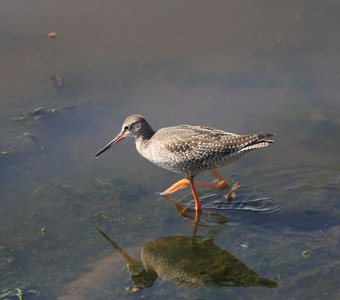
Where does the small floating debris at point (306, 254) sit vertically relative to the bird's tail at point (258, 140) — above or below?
below

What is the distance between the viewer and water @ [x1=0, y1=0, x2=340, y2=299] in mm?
7695

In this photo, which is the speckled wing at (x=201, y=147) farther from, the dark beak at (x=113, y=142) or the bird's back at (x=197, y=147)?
the dark beak at (x=113, y=142)

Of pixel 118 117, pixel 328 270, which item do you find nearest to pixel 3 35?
pixel 118 117

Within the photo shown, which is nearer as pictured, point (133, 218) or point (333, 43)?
point (133, 218)

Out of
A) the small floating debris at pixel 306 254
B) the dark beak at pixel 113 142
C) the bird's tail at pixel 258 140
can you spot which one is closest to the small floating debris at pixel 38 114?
the dark beak at pixel 113 142

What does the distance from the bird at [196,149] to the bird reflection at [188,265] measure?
812 millimetres

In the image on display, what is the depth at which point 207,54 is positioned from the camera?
12141mm

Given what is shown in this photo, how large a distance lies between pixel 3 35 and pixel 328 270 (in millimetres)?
8054

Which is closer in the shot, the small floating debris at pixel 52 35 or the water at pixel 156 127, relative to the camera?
the water at pixel 156 127

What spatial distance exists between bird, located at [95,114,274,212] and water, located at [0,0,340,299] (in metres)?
0.35

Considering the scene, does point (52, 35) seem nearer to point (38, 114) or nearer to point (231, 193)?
point (38, 114)

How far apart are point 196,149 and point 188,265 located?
1603 mm

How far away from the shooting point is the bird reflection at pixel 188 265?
7.40 m

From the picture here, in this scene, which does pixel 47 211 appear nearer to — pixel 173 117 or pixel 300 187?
pixel 173 117
